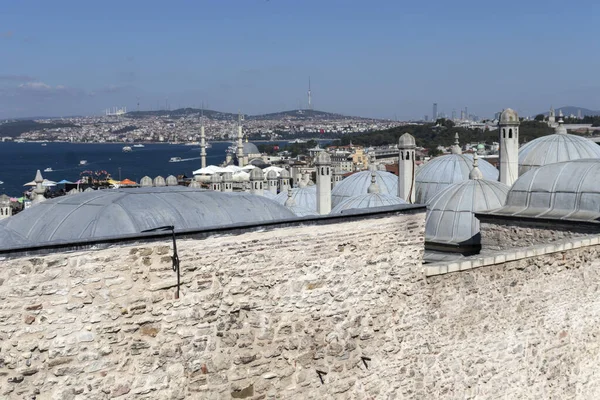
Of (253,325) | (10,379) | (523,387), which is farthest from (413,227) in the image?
(10,379)

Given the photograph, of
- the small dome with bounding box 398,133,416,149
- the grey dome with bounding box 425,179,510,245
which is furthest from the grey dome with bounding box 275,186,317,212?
the grey dome with bounding box 425,179,510,245

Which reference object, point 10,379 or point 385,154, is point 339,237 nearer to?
point 10,379

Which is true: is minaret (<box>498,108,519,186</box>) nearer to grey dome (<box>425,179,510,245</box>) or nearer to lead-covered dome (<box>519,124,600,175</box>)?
lead-covered dome (<box>519,124,600,175</box>)

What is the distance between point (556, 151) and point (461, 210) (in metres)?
7.49

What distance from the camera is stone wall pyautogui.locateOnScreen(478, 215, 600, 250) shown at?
11.6m

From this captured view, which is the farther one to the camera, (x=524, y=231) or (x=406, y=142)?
(x=406, y=142)

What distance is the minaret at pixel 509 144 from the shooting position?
781 inches

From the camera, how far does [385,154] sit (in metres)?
104

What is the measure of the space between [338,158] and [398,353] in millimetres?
89377

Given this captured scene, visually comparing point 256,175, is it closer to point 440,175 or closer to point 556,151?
point 440,175

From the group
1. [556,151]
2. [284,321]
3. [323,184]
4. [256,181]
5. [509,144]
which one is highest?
[509,144]

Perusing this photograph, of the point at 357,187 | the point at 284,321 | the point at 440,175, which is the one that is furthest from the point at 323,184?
the point at 284,321

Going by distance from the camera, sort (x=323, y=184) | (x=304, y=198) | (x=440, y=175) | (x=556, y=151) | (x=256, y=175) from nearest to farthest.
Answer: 1. (x=556, y=151)
2. (x=440, y=175)
3. (x=323, y=184)
4. (x=304, y=198)
5. (x=256, y=175)

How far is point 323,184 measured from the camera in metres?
23.2
